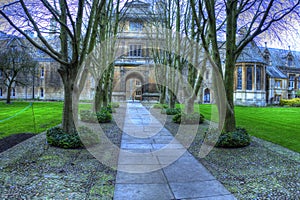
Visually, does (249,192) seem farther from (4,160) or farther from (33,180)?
(4,160)

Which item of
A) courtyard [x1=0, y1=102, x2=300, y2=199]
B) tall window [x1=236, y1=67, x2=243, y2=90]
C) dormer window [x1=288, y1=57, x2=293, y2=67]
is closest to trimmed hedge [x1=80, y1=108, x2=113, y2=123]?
courtyard [x1=0, y1=102, x2=300, y2=199]

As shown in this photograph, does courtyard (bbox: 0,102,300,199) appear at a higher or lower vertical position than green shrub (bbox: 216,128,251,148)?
lower

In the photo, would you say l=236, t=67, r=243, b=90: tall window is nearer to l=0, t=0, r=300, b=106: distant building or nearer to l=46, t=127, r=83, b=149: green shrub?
l=0, t=0, r=300, b=106: distant building

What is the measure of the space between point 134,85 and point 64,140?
3442 centimetres

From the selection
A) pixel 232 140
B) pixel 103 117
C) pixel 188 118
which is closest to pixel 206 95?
pixel 188 118

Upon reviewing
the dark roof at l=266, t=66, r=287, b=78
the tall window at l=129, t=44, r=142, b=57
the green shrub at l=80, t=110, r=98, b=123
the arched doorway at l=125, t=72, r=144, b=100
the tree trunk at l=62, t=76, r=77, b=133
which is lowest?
the green shrub at l=80, t=110, r=98, b=123

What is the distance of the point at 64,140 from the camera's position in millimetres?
6371

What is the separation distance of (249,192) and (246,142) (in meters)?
3.39

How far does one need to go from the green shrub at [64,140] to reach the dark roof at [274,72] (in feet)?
135

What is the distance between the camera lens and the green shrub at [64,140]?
6.35 metres

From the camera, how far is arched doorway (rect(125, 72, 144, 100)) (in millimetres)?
38750

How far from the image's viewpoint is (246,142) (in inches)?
272

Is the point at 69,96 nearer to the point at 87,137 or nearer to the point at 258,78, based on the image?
the point at 87,137

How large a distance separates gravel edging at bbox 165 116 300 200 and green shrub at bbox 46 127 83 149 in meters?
3.19
